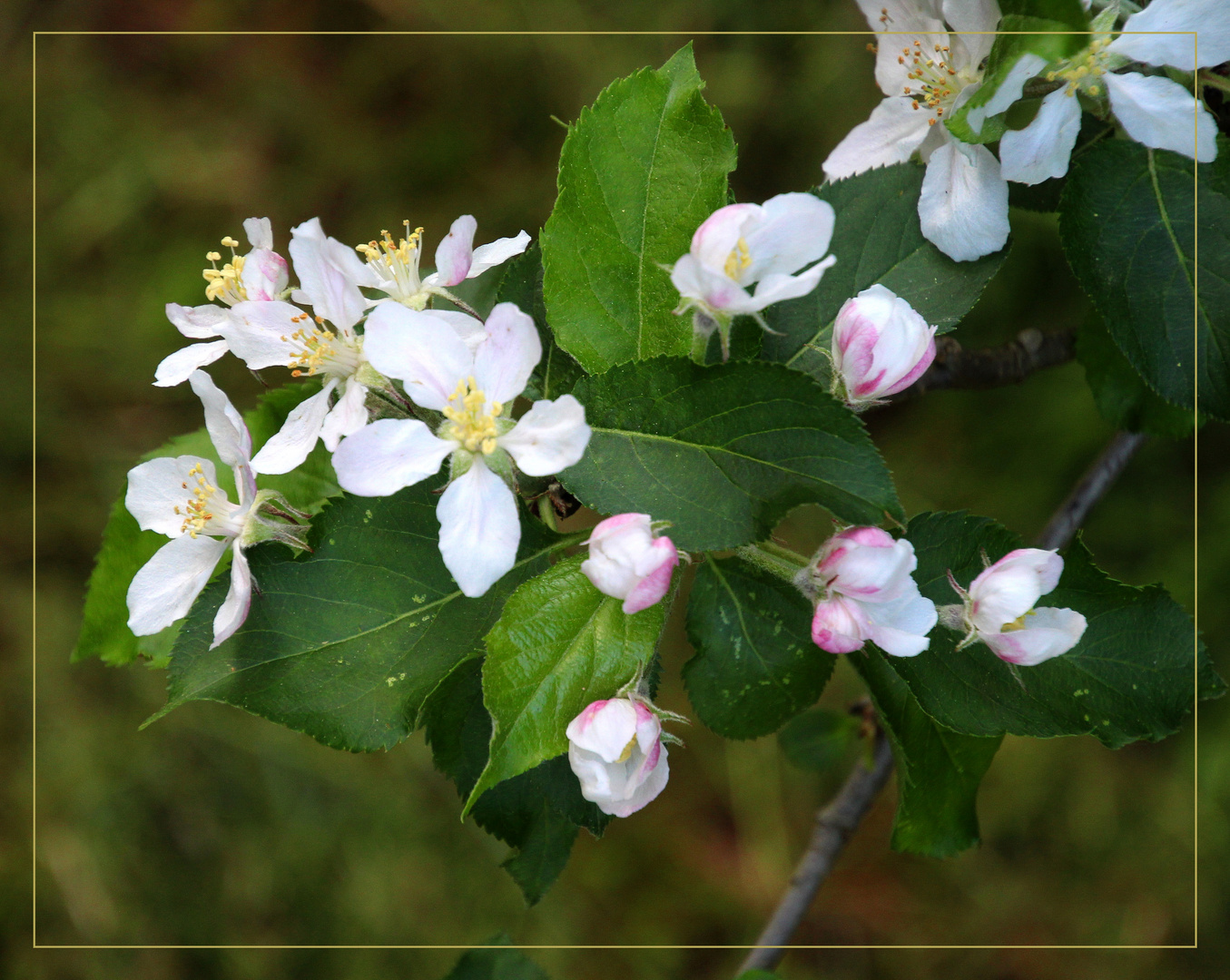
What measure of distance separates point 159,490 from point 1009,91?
1.98 ft

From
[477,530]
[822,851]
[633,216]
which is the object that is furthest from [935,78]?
[822,851]

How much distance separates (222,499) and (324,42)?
1.26 metres

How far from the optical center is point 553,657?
0.56 metres

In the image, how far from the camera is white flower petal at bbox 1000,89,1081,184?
62cm

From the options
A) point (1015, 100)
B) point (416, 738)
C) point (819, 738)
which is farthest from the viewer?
→ point (416, 738)

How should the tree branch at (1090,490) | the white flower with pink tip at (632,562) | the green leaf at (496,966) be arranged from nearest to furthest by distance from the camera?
the white flower with pink tip at (632,562)
the green leaf at (496,966)
the tree branch at (1090,490)

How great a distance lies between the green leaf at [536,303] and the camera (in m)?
0.71

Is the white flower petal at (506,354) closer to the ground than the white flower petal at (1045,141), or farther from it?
closer to the ground

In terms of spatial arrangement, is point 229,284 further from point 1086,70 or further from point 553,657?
point 1086,70

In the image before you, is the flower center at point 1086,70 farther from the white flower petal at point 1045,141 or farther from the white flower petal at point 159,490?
the white flower petal at point 159,490

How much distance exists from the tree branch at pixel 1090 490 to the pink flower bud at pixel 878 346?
1.71ft

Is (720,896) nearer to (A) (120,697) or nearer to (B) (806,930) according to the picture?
(B) (806,930)

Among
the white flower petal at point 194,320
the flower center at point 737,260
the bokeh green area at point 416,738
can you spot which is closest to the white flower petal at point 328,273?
the white flower petal at point 194,320

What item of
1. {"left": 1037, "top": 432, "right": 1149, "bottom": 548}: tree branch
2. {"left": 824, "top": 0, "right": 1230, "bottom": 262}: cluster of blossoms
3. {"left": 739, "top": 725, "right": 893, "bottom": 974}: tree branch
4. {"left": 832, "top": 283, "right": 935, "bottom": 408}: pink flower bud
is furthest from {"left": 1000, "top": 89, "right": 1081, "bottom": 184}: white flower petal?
Answer: {"left": 739, "top": 725, "right": 893, "bottom": 974}: tree branch
